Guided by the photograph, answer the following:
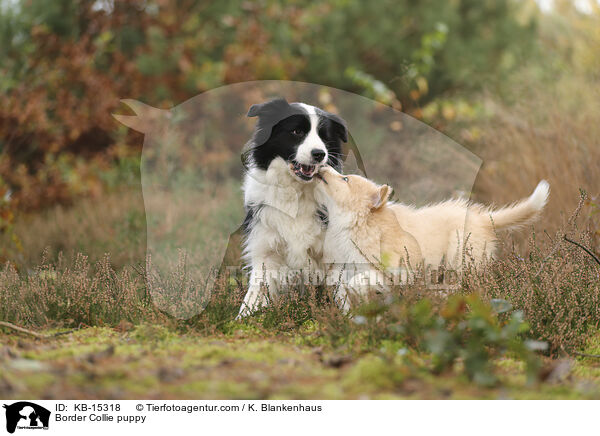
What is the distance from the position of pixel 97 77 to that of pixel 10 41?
138 centimetres

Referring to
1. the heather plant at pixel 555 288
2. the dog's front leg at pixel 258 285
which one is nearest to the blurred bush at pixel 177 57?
the dog's front leg at pixel 258 285

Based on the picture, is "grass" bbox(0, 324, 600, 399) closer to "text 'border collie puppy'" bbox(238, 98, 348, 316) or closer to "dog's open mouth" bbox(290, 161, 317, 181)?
"text 'border collie puppy'" bbox(238, 98, 348, 316)

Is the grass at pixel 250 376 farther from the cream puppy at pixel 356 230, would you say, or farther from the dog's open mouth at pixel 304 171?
the dog's open mouth at pixel 304 171

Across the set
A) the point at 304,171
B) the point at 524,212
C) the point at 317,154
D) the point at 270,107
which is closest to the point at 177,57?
the point at 270,107

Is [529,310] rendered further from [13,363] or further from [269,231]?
[13,363]

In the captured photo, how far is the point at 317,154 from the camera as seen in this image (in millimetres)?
4094

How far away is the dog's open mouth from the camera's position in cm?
421

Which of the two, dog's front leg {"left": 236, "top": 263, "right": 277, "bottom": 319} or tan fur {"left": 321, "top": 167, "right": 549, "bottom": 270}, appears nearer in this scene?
tan fur {"left": 321, "top": 167, "right": 549, "bottom": 270}

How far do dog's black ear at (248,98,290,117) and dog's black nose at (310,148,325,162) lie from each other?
0.43 m

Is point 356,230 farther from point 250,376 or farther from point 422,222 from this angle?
point 250,376

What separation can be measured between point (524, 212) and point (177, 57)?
817 cm
